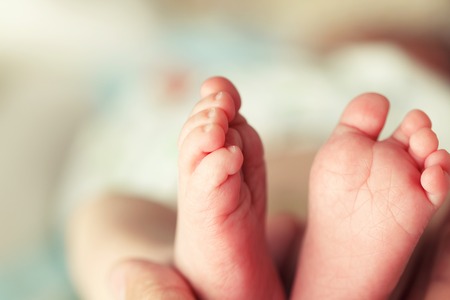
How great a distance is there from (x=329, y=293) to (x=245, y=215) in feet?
0.37

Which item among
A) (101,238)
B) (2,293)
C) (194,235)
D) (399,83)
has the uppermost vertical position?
(399,83)

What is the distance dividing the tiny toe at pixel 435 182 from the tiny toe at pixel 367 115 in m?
0.09

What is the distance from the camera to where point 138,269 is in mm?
630

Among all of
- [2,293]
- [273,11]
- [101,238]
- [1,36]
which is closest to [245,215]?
[101,238]

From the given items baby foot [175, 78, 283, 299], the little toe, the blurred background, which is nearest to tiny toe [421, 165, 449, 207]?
the little toe

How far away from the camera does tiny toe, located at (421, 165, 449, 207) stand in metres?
0.53

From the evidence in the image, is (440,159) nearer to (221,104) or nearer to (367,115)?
(367,115)

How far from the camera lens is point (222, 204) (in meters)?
0.55

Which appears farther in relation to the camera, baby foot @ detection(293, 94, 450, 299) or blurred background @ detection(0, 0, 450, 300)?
blurred background @ detection(0, 0, 450, 300)

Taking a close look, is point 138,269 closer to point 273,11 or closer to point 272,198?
point 272,198

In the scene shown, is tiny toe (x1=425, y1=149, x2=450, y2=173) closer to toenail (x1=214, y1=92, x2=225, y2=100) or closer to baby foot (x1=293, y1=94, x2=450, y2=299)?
baby foot (x1=293, y1=94, x2=450, y2=299)

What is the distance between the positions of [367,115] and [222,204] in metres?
0.18

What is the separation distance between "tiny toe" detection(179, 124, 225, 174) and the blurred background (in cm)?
41

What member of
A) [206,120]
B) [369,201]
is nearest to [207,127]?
[206,120]
